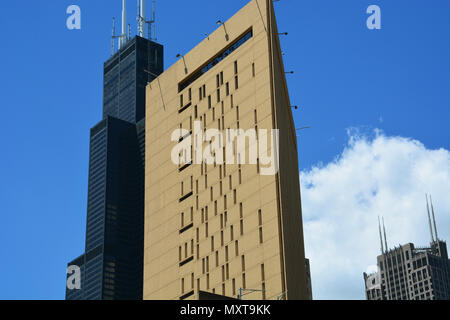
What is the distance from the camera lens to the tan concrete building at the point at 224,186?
11438 cm

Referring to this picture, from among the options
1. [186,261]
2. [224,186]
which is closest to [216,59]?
[224,186]

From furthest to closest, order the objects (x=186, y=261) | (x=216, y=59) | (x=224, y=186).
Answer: (x=216, y=59)
(x=186, y=261)
(x=224, y=186)

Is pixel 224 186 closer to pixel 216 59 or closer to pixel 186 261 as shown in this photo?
pixel 186 261

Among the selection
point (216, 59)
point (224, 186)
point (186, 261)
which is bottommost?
point (186, 261)

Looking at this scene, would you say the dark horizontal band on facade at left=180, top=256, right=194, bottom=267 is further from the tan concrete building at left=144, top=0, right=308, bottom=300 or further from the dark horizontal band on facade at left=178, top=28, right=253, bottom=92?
the dark horizontal band on facade at left=178, top=28, right=253, bottom=92

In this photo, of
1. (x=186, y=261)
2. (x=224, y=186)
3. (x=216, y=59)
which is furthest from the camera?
(x=216, y=59)

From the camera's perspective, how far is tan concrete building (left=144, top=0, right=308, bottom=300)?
375 ft

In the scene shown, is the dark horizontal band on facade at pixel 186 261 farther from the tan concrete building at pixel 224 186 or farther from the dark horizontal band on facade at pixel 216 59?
the dark horizontal band on facade at pixel 216 59

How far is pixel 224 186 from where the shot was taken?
12625 cm

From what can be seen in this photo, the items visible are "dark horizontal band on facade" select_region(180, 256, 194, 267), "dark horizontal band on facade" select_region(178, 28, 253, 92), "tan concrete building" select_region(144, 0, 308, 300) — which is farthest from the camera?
"dark horizontal band on facade" select_region(178, 28, 253, 92)

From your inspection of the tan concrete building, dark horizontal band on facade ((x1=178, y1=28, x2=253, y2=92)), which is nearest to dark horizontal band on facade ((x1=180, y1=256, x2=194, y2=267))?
the tan concrete building

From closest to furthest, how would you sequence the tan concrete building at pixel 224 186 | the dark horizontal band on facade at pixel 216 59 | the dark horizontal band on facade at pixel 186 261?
1. the tan concrete building at pixel 224 186
2. the dark horizontal band on facade at pixel 186 261
3. the dark horizontal band on facade at pixel 216 59

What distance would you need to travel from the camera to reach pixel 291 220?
128 m

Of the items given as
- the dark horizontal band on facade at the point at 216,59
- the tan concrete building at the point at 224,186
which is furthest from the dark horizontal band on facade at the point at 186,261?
the dark horizontal band on facade at the point at 216,59
